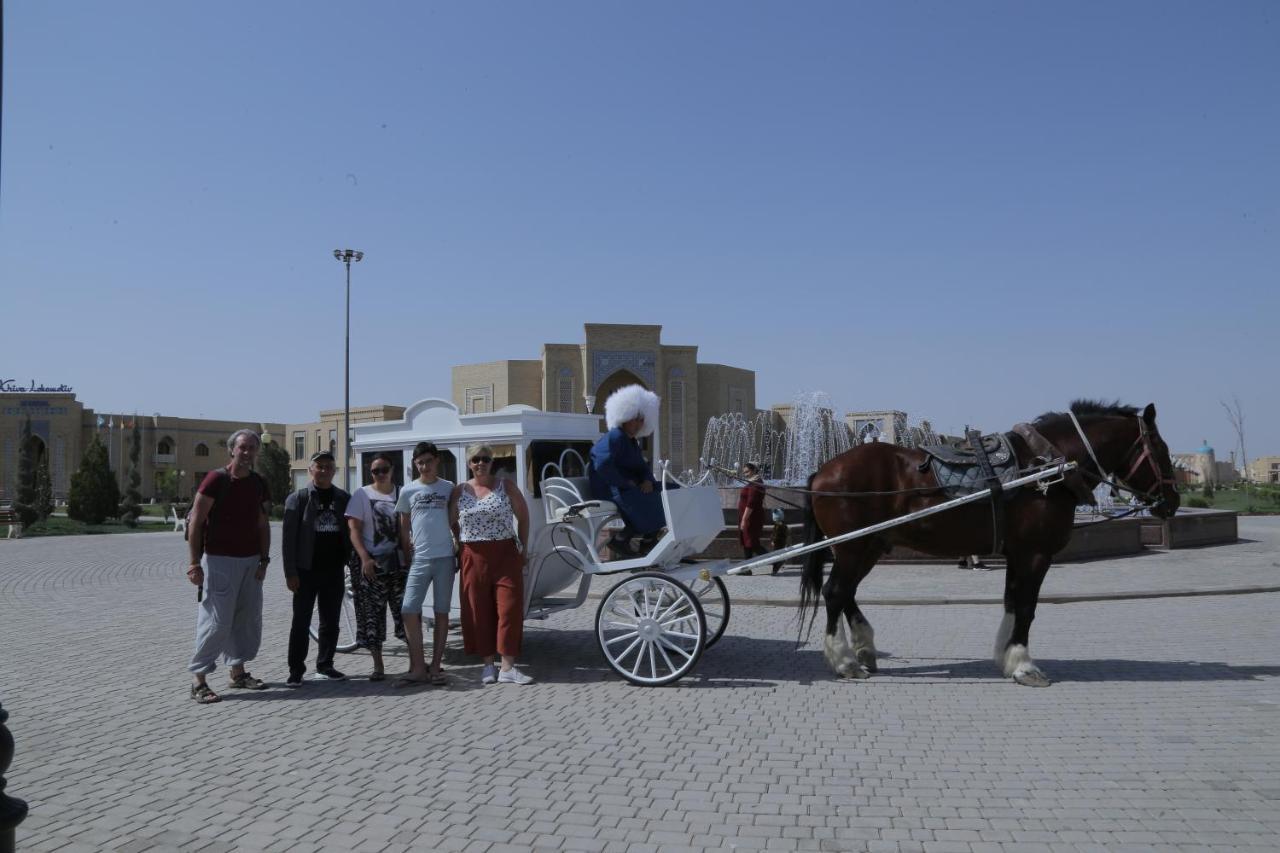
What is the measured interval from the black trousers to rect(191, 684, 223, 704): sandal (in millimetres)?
669

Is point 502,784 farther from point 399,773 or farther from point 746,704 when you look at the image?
point 746,704

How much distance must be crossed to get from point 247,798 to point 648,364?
54198 mm

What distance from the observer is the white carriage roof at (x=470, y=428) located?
8031 millimetres

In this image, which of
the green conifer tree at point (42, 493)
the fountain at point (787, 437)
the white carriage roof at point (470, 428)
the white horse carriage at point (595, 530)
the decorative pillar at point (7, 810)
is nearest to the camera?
the decorative pillar at point (7, 810)

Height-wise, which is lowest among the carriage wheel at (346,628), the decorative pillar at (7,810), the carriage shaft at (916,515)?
the carriage wheel at (346,628)

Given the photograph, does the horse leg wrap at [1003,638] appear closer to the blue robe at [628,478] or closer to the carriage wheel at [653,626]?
the carriage wheel at [653,626]

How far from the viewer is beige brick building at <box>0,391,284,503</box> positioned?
63.4 m

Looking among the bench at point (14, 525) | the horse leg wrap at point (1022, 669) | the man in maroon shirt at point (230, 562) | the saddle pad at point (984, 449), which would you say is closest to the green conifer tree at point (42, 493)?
the bench at point (14, 525)

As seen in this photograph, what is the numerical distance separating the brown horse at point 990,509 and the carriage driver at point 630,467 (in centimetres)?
132

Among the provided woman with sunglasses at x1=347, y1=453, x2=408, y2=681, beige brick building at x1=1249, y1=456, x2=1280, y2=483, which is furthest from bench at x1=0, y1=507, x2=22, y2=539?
beige brick building at x1=1249, y1=456, x2=1280, y2=483

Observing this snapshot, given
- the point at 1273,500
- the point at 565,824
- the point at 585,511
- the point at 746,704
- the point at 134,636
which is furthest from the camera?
the point at 1273,500

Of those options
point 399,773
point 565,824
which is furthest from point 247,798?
point 565,824

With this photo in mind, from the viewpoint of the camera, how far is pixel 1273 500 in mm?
38562

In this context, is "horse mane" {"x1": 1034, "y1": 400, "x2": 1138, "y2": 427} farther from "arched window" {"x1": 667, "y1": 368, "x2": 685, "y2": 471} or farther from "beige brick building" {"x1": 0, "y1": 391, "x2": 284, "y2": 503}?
"beige brick building" {"x1": 0, "y1": 391, "x2": 284, "y2": 503}
